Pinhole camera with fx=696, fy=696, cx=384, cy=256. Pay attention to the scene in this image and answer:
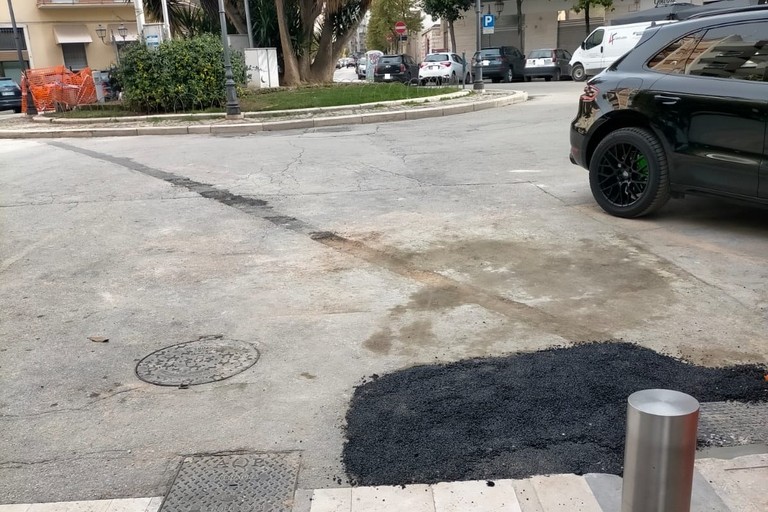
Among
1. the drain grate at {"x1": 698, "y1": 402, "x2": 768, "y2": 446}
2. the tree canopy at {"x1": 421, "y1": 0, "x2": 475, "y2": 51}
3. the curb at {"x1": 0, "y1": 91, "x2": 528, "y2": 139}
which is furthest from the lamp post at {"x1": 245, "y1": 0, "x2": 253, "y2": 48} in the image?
the drain grate at {"x1": 698, "y1": 402, "x2": 768, "y2": 446}

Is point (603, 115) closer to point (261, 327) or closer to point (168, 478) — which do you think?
point (261, 327)

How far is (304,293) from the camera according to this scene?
4.89 m

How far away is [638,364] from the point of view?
138 inches

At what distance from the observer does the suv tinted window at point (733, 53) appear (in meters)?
5.26

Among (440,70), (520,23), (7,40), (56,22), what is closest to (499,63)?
(440,70)

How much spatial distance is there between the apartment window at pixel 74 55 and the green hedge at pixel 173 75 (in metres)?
31.5

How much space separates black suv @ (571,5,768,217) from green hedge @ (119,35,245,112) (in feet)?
44.9

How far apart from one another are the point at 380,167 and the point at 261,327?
556 cm

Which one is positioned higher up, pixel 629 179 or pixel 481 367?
pixel 629 179

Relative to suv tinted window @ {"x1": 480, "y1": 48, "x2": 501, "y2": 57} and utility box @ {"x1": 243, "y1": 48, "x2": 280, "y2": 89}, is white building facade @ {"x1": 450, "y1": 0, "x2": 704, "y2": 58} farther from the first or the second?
utility box @ {"x1": 243, "y1": 48, "x2": 280, "y2": 89}

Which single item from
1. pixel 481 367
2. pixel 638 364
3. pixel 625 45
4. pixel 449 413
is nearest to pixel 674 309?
pixel 638 364

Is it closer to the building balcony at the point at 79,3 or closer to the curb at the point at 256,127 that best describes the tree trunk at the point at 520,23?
the building balcony at the point at 79,3

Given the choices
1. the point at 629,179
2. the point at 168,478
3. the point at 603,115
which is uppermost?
the point at 603,115

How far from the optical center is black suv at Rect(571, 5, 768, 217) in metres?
5.29
